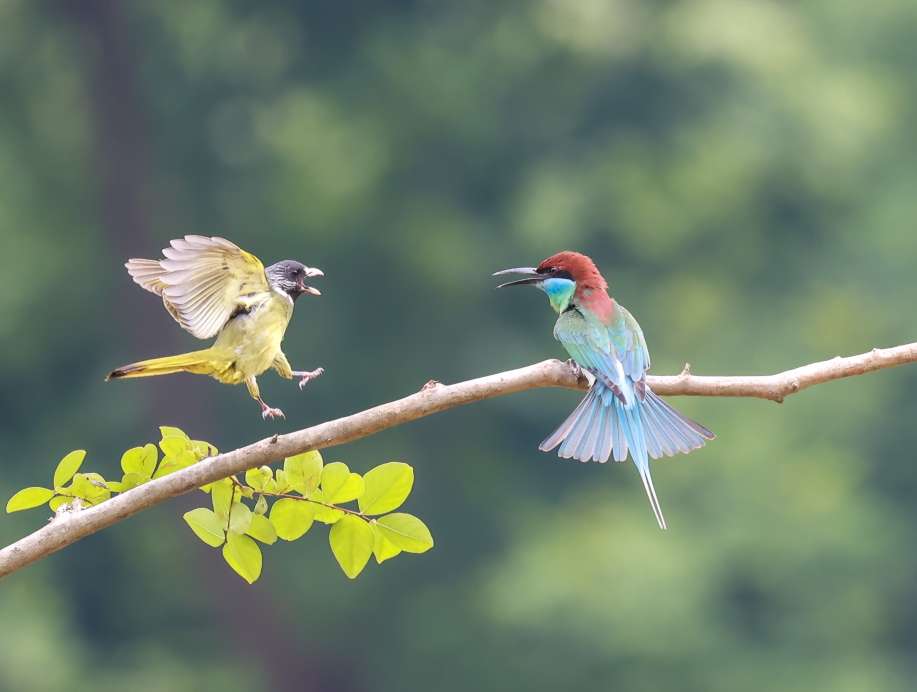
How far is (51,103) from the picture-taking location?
13.1 m

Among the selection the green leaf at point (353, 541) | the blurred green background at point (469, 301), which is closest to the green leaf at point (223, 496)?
the green leaf at point (353, 541)

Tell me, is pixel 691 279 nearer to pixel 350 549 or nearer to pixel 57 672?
pixel 57 672

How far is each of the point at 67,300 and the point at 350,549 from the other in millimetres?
11078

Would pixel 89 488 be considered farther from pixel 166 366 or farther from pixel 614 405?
pixel 614 405

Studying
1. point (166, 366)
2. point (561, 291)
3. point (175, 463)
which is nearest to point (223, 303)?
point (166, 366)

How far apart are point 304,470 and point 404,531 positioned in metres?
0.12

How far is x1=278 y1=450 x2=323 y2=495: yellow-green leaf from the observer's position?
165 centimetres

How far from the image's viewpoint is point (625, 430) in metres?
2.41

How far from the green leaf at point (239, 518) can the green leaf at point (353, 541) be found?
3.6 inches

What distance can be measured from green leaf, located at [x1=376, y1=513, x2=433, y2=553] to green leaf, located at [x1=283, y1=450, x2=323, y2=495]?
0.27 ft

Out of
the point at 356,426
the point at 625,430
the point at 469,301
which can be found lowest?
the point at 469,301

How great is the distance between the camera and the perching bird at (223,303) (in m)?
1.99

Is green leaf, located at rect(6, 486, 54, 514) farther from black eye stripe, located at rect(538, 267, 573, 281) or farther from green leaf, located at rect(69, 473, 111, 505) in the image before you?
black eye stripe, located at rect(538, 267, 573, 281)

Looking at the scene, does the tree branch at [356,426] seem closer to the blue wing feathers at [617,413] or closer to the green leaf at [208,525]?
the green leaf at [208,525]
